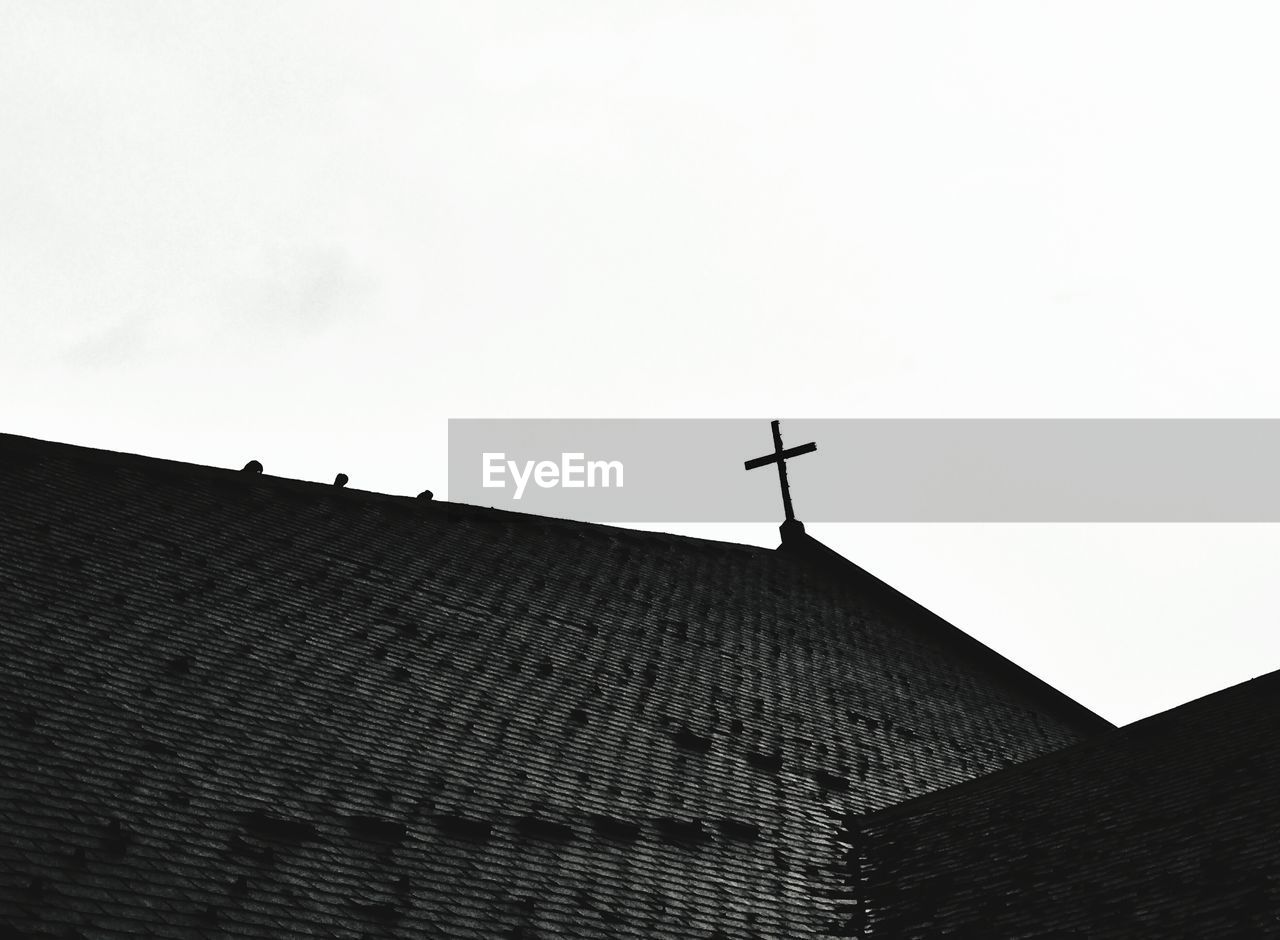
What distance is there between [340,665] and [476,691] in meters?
1.08

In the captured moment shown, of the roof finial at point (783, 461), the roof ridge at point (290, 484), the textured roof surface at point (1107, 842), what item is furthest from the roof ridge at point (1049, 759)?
the roof finial at point (783, 461)

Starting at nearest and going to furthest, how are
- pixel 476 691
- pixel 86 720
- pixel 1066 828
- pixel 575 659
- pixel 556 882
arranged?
1. pixel 86 720
2. pixel 556 882
3. pixel 1066 828
4. pixel 476 691
5. pixel 575 659

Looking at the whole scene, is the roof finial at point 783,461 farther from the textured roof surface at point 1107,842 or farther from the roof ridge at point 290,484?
the textured roof surface at point 1107,842

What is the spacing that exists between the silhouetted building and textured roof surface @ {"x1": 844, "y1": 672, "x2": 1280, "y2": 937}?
25 millimetres

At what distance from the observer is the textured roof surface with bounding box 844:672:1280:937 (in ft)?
23.5

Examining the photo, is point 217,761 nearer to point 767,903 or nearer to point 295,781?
point 295,781

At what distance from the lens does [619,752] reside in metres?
9.37

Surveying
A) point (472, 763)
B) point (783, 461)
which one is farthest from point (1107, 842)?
point (783, 461)

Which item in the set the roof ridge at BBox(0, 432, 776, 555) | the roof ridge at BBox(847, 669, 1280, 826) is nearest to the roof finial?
the roof ridge at BBox(0, 432, 776, 555)

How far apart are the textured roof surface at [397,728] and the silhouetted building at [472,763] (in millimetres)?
26

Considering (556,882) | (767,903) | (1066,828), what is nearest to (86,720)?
(556,882)

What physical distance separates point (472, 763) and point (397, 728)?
56 centimetres

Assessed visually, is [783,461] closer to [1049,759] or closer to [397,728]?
[1049,759]

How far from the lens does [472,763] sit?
8.33 meters
